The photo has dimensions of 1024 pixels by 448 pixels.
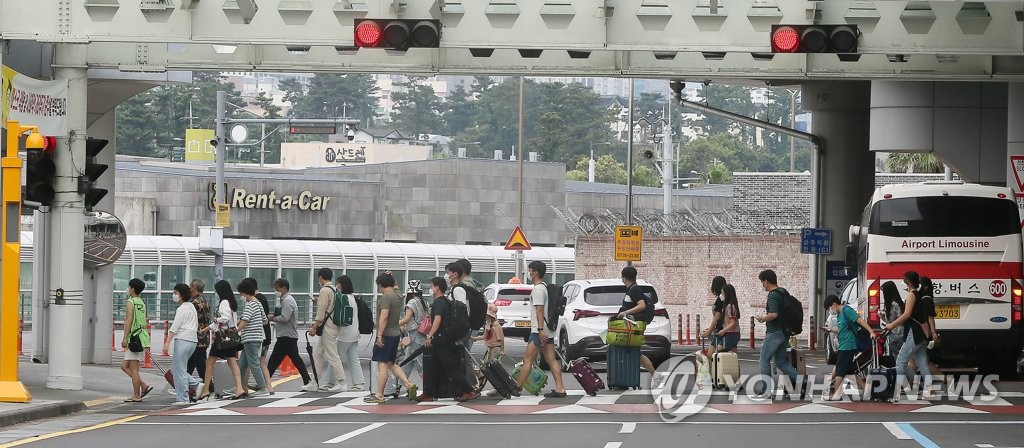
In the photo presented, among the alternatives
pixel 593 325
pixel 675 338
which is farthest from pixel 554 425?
pixel 675 338

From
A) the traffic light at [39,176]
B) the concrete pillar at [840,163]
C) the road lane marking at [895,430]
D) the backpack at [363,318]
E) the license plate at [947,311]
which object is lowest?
the road lane marking at [895,430]

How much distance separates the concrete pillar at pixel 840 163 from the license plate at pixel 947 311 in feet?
57.8

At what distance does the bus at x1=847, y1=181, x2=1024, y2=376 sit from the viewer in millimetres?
23562

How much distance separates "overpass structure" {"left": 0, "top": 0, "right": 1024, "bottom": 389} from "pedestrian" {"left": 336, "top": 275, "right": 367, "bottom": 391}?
3160 millimetres

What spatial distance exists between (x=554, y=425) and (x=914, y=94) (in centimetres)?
1671

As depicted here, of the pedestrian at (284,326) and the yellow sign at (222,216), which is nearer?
the pedestrian at (284,326)

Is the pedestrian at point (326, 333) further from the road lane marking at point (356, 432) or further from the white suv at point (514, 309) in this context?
the white suv at point (514, 309)

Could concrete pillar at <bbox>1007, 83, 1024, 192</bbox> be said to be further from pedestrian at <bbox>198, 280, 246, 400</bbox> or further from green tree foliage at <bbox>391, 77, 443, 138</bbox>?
green tree foliage at <bbox>391, 77, 443, 138</bbox>

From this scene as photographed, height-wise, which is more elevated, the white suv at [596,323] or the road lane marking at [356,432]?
the white suv at [596,323]

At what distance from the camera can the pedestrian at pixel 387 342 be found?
842 inches

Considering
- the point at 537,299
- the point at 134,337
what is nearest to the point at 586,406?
the point at 537,299

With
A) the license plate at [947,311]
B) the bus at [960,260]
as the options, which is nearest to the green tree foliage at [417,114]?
the bus at [960,260]

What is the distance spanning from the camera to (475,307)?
71.2 feet

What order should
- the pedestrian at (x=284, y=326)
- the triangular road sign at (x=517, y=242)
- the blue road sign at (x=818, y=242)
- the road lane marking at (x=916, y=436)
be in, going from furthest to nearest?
1. the triangular road sign at (x=517, y=242)
2. the blue road sign at (x=818, y=242)
3. the pedestrian at (x=284, y=326)
4. the road lane marking at (x=916, y=436)
